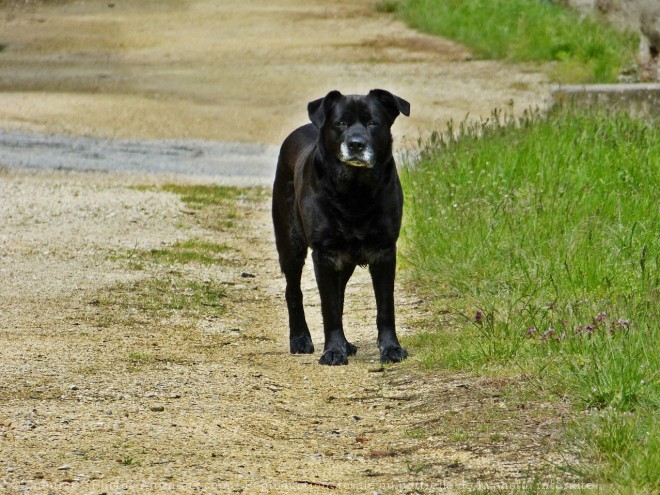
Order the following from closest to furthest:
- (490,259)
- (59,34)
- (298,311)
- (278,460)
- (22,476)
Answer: (22,476), (278,460), (298,311), (490,259), (59,34)

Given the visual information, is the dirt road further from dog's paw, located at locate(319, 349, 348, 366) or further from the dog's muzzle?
the dog's muzzle

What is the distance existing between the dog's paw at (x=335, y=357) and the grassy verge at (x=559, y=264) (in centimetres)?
44

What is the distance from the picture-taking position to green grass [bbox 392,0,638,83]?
20.5m

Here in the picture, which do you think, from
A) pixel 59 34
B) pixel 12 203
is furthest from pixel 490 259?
pixel 59 34

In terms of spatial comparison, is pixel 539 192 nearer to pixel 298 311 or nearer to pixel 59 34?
pixel 298 311

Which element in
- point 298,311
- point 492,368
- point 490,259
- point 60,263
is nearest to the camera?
point 492,368

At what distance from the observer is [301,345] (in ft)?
24.5

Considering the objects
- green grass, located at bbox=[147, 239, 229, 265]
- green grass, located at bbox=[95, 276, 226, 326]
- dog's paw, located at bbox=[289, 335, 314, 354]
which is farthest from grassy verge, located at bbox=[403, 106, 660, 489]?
green grass, located at bbox=[147, 239, 229, 265]

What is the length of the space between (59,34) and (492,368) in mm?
23828

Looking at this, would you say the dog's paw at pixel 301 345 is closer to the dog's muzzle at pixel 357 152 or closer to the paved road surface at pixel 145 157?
the dog's muzzle at pixel 357 152

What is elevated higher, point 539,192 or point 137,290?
point 539,192

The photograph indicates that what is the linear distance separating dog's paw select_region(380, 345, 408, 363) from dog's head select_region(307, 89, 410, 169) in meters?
0.96

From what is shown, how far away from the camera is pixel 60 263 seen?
9.73 meters

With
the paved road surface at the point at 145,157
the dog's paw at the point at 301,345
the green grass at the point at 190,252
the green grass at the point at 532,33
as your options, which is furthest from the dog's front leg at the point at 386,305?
the green grass at the point at 532,33
